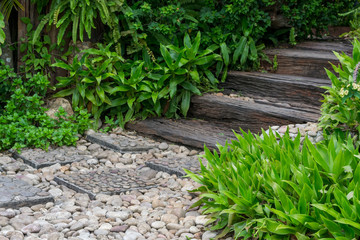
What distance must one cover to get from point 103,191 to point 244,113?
77.7 inches

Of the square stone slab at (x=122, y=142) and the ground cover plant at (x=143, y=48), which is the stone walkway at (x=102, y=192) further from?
the ground cover plant at (x=143, y=48)

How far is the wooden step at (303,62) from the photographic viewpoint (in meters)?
5.80

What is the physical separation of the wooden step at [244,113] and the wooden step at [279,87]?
0.85 ft

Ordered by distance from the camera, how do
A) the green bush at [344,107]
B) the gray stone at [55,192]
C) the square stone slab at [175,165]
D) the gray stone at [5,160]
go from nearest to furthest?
the green bush at [344,107] < the gray stone at [55,192] < the square stone slab at [175,165] < the gray stone at [5,160]

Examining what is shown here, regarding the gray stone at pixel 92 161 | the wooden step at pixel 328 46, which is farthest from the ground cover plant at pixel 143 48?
the gray stone at pixel 92 161

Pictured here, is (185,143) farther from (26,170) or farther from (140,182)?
(26,170)

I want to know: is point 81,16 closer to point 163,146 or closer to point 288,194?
point 163,146

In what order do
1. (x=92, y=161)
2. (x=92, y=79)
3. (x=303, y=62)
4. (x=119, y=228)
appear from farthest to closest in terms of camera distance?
(x=303, y=62)
(x=92, y=79)
(x=92, y=161)
(x=119, y=228)

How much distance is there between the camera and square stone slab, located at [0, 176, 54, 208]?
3.52 m

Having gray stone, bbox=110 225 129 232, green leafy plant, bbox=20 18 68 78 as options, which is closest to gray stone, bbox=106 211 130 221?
gray stone, bbox=110 225 129 232

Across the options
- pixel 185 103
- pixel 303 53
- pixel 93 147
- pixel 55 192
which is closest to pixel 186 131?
pixel 185 103

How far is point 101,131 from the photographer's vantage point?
5.62m

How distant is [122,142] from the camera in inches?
207

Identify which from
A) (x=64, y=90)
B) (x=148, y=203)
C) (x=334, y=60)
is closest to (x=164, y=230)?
(x=148, y=203)
